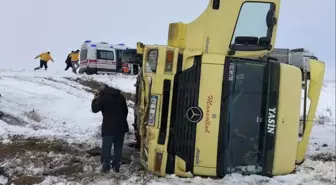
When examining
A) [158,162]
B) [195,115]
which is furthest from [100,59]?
[195,115]

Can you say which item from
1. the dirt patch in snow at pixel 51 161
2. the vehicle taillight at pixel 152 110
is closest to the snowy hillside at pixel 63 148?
the dirt patch in snow at pixel 51 161

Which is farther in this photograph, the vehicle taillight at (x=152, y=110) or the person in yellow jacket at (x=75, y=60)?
the person in yellow jacket at (x=75, y=60)

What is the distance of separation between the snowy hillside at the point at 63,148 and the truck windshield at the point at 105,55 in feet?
38.3

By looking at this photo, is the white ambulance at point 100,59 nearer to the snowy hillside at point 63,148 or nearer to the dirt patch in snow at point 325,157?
the snowy hillside at point 63,148

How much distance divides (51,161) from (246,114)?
10.2ft

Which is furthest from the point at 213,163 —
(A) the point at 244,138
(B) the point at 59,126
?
(B) the point at 59,126

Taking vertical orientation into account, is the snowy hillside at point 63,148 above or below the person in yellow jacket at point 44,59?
below

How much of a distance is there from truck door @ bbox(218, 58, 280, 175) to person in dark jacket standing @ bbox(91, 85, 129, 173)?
156cm

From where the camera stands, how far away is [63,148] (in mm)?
8578

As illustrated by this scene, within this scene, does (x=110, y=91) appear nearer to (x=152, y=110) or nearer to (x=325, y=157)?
(x=152, y=110)

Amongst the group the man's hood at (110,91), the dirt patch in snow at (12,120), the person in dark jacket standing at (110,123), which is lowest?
the dirt patch in snow at (12,120)

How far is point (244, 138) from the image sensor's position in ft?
23.3

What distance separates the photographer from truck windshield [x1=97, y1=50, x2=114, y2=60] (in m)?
28.0

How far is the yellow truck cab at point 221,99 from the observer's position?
7.01 metres
